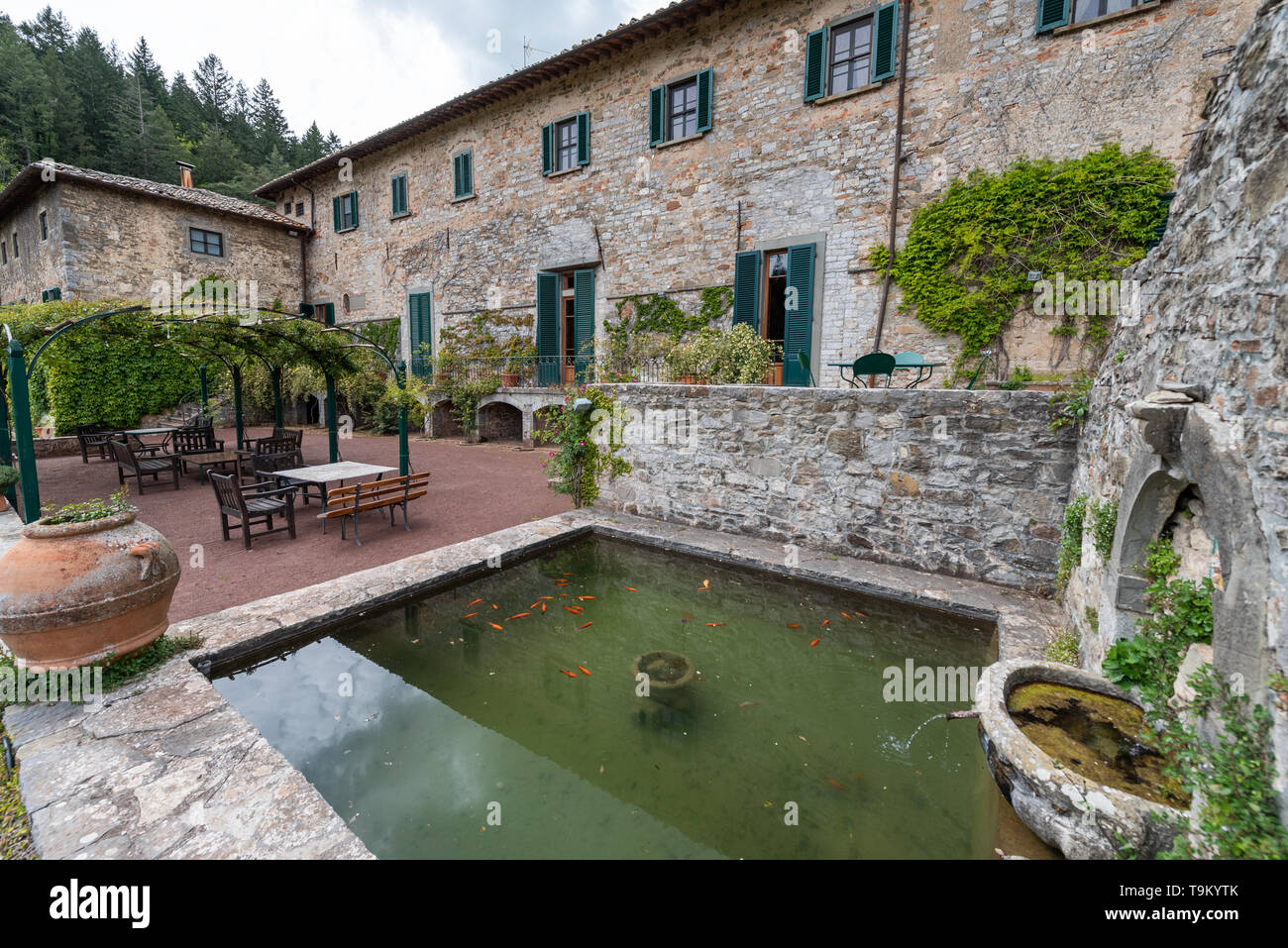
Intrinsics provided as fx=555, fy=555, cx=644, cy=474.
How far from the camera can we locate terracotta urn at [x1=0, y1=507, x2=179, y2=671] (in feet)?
9.54

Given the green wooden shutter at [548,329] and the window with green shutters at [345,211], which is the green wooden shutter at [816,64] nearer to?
the green wooden shutter at [548,329]

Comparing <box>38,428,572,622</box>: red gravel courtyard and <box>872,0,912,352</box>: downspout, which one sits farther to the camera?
<box>872,0,912,352</box>: downspout

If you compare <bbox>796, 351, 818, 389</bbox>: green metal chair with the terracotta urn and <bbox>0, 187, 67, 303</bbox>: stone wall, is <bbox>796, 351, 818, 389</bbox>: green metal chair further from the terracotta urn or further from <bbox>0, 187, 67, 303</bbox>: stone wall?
<bbox>0, 187, 67, 303</bbox>: stone wall

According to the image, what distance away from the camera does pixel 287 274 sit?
1992 cm

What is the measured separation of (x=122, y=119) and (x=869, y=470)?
38.5m

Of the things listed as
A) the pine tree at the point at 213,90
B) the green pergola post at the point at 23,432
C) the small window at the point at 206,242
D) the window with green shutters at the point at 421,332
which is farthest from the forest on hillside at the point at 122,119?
the green pergola post at the point at 23,432

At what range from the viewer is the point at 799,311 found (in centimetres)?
1020

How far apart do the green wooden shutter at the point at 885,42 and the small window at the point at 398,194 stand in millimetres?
13206

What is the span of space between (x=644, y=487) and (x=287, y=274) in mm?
19560

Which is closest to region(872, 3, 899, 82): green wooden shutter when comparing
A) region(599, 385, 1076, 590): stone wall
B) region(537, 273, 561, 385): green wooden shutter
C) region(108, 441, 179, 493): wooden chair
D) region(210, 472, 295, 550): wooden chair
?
region(599, 385, 1076, 590): stone wall

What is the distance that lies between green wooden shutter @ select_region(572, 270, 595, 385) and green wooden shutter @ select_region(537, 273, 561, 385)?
2.37 ft

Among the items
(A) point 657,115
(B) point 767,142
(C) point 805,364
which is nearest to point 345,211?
(A) point 657,115

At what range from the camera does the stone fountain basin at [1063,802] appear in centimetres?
189
